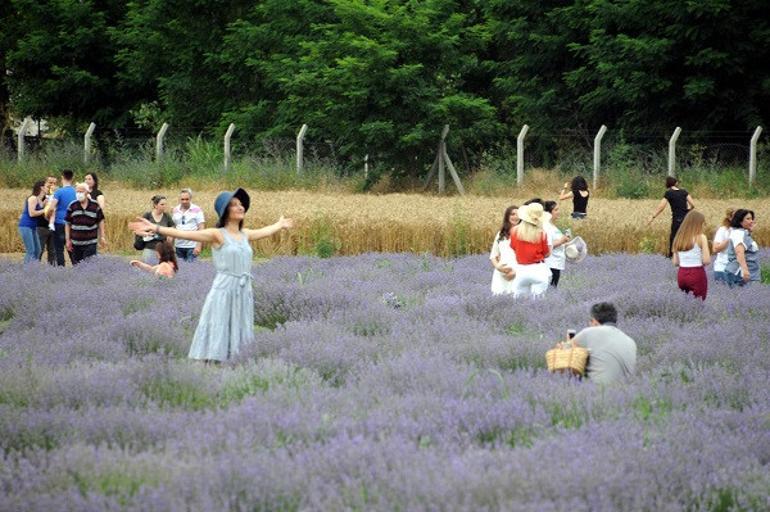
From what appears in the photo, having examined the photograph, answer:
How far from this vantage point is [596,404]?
8.34 m

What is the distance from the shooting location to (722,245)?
16.6 meters

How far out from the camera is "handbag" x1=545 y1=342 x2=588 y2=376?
371 inches

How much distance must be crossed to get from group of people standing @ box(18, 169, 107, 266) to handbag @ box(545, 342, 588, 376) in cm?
1018

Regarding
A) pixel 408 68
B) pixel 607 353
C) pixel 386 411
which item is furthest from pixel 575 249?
pixel 408 68

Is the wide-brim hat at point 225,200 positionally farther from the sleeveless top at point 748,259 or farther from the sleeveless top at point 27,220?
the sleeveless top at point 27,220

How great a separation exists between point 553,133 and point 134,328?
106 feet

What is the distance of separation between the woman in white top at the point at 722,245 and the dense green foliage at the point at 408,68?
69.2 ft

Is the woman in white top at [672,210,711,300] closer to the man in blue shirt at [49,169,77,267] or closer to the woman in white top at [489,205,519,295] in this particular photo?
the woman in white top at [489,205,519,295]

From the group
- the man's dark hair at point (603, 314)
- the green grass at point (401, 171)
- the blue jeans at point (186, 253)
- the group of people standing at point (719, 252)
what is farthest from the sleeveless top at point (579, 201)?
the man's dark hair at point (603, 314)

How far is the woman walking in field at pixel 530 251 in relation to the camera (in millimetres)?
14047

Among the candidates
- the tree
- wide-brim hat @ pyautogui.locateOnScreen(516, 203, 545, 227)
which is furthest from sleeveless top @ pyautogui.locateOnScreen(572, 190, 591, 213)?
the tree

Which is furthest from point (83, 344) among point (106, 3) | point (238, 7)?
point (106, 3)

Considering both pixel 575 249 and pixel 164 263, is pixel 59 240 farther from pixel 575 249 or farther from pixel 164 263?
pixel 575 249

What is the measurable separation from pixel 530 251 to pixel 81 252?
811cm
